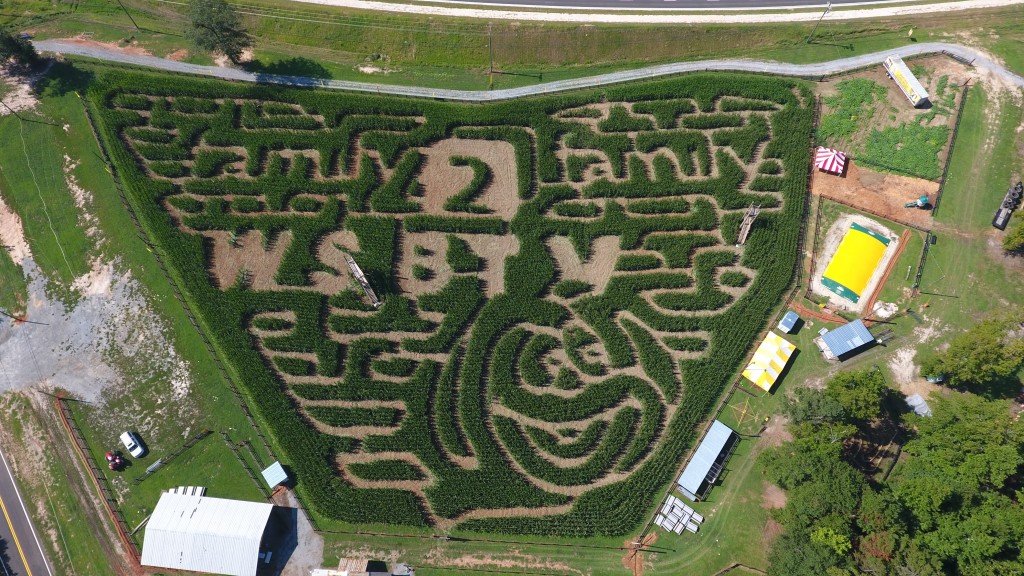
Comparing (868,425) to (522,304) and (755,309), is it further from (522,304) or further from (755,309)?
(522,304)

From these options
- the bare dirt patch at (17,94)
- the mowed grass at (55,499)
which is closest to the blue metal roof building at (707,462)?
the mowed grass at (55,499)

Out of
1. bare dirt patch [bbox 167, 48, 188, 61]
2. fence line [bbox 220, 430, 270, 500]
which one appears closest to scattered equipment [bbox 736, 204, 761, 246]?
fence line [bbox 220, 430, 270, 500]

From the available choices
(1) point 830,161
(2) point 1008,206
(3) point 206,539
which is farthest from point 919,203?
(3) point 206,539

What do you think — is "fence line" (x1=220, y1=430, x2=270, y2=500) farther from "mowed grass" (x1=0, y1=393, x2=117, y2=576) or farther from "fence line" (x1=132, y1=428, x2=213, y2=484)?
"mowed grass" (x1=0, y1=393, x2=117, y2=576)

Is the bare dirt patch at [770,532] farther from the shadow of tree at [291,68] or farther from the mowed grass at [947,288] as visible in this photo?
the shadow of tree at [291,68]

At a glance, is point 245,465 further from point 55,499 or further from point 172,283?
point 172,283

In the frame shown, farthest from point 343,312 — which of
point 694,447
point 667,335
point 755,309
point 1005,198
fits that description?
point 1005,198
